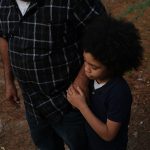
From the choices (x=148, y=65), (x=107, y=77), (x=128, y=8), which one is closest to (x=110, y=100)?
(x=107, y=77)

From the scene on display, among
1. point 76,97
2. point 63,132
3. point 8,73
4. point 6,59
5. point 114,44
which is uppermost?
point 114,44

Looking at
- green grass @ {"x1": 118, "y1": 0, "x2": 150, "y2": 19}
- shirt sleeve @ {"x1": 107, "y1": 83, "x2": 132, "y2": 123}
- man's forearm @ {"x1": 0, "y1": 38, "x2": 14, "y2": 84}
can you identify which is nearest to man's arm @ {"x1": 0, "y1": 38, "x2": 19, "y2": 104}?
man's forearm @ {"x1": 0, "y1": 38, "x2": 14, "y2": 84}

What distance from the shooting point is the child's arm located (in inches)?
95.3

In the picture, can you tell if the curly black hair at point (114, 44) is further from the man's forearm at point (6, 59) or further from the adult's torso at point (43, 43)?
the man's forearm at point (6, 59)

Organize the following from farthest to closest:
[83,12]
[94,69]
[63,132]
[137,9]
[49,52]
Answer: [137,9] < [63,132] < [49,52] < [83,12] < [94,69]

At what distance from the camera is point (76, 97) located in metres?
2.50

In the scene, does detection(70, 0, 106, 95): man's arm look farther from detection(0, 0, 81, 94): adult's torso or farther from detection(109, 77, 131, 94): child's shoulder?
detection(109, 77, 131, 94): child's shoulder

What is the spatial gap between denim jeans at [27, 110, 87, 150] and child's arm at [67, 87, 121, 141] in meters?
0.27

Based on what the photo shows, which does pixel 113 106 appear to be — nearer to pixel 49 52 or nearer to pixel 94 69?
pixel 94 69

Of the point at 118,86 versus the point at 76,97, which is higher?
the point at 118,86

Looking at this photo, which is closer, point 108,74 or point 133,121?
point 108,74

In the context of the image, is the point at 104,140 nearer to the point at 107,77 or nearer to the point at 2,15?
the point at 107,77

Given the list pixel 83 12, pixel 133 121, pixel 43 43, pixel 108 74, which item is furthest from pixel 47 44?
pixel 133 121

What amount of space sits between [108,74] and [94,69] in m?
0.08
